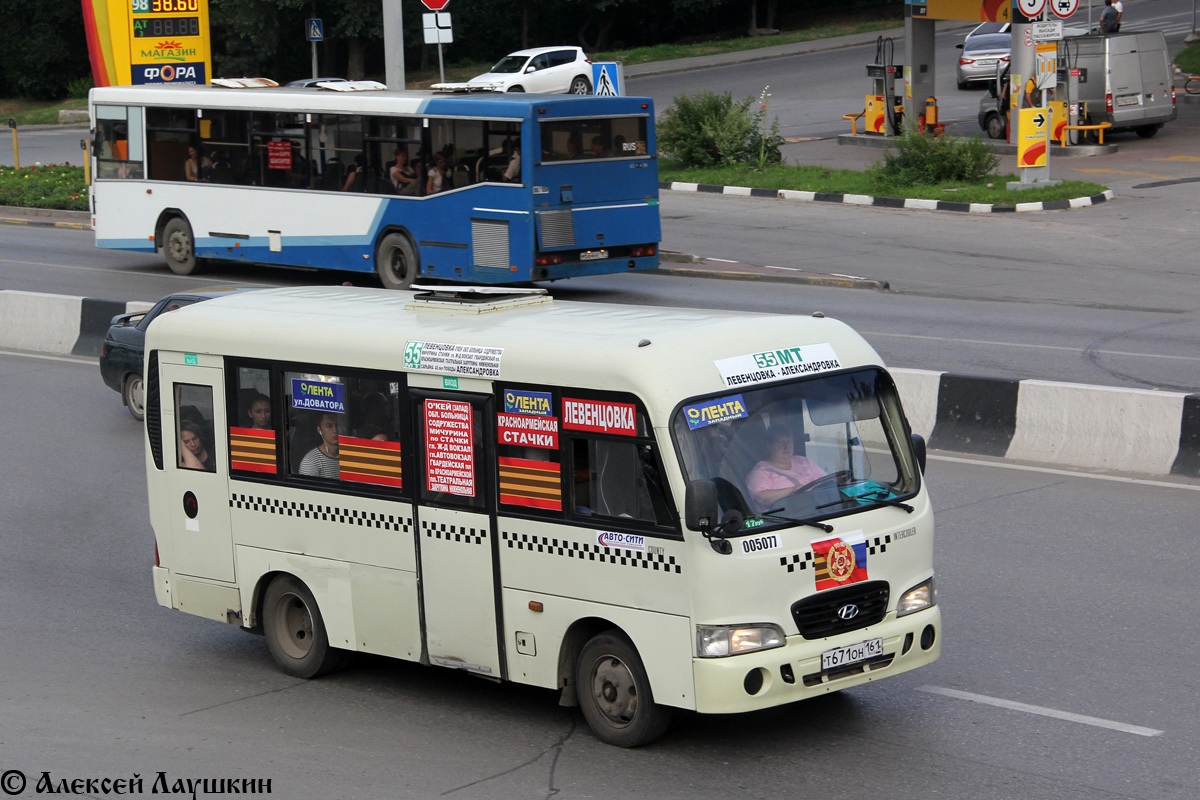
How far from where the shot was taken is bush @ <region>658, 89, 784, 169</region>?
107ft

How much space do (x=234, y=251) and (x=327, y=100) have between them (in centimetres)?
327

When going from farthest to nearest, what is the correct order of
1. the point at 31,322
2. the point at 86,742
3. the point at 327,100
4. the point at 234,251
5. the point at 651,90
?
the point at 651,90 < the point at 234,251 < the point at 327,100 < the point at 31,322 < the point at 86,742

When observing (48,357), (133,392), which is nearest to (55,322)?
(48,357)

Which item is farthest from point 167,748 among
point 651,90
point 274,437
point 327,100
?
point 651,90

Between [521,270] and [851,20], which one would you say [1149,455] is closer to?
[521,270]

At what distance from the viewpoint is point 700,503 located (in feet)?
21.1

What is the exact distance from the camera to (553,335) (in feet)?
23.6

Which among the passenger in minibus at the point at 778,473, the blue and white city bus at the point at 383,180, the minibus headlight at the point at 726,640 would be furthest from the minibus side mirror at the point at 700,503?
the blue and white city bus at the point at 383,180

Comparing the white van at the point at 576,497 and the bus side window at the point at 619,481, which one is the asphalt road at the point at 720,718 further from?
the bus side window at the point at 619,481

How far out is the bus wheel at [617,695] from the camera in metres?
6.80

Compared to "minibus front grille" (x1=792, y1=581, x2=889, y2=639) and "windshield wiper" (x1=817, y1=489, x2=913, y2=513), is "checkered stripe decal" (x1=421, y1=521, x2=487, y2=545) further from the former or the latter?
"windshield wiper" (x1=817, y1=489, x2=913, y2=513)

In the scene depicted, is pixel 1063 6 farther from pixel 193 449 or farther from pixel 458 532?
pixel 458 532

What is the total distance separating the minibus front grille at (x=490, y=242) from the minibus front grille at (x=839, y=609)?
13698mm

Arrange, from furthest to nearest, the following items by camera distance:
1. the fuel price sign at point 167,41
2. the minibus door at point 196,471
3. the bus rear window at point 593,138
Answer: the fuel price sign at point 167,41 → the bus rear window at point 593,138 → the minibus door at point 196,471
